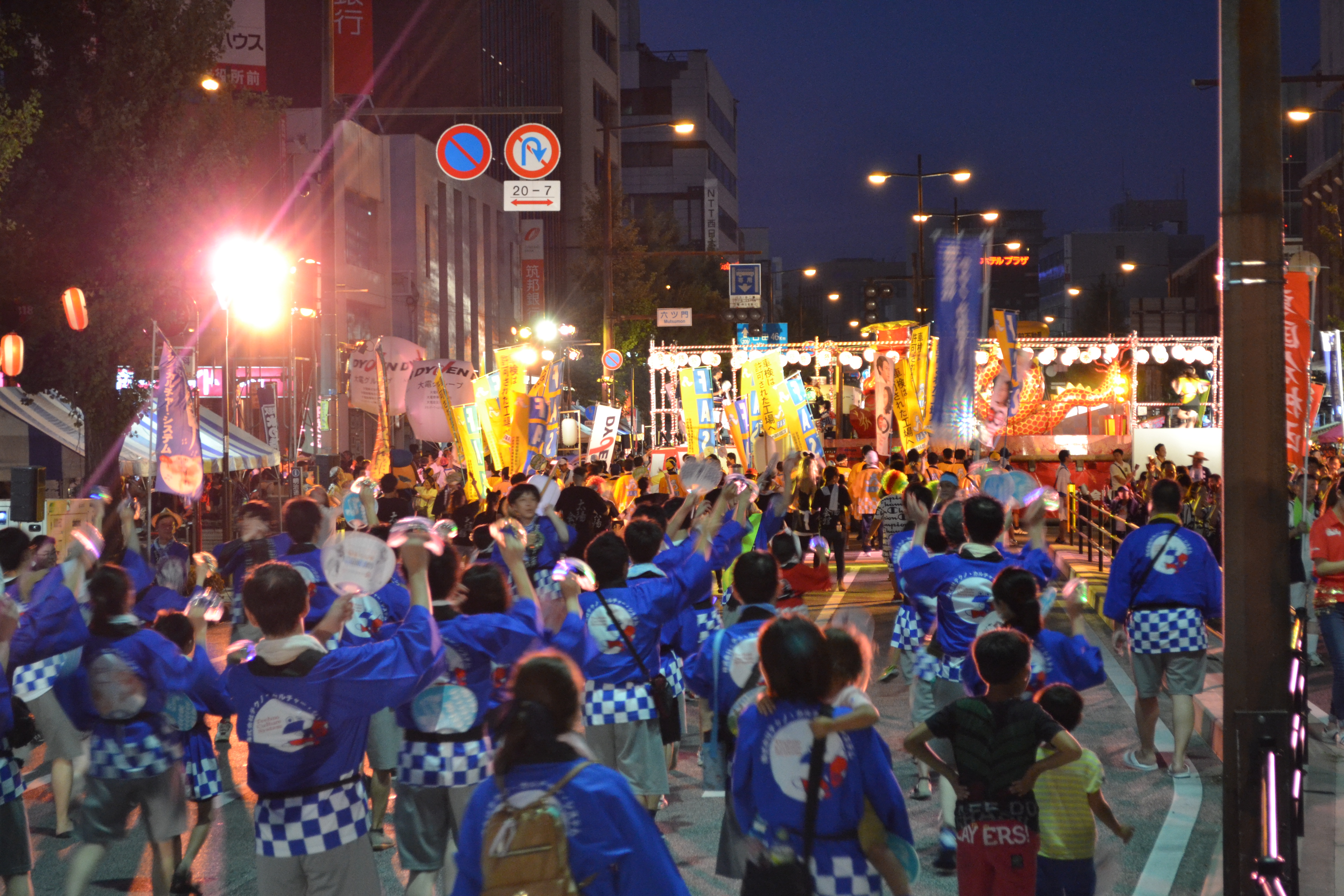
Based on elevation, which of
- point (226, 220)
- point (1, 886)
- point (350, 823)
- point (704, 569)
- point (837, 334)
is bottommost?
point (1, 886)

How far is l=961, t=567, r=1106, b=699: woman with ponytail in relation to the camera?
16.4 ft

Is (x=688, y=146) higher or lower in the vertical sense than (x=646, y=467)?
higher

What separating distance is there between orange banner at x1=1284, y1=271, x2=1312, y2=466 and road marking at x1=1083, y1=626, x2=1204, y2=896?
7.12ft

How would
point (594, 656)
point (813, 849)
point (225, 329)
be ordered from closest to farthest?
point (813, 849) → point (594, 656) → point (225, 329)

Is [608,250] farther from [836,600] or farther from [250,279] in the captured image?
[836,600]

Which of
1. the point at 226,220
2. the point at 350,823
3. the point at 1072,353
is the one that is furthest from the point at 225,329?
the point at 1072,353

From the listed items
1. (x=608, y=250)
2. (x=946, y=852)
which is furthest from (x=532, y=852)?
(x=608, y=250)

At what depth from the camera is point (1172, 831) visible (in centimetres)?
634

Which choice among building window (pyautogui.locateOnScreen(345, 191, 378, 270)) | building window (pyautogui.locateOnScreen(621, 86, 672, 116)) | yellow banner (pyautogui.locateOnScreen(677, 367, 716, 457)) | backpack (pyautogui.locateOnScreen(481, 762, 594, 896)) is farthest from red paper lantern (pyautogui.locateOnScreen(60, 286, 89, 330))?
building window (pyautogui.locateOnScreen(621, 86, 672, 116))

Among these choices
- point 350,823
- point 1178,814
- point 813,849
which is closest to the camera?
point 813,849

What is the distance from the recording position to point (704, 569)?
6043 millimetres

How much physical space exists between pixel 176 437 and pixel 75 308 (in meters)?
4.17

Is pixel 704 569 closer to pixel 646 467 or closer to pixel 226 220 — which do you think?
pixel 646 467

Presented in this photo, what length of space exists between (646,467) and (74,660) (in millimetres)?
11914
